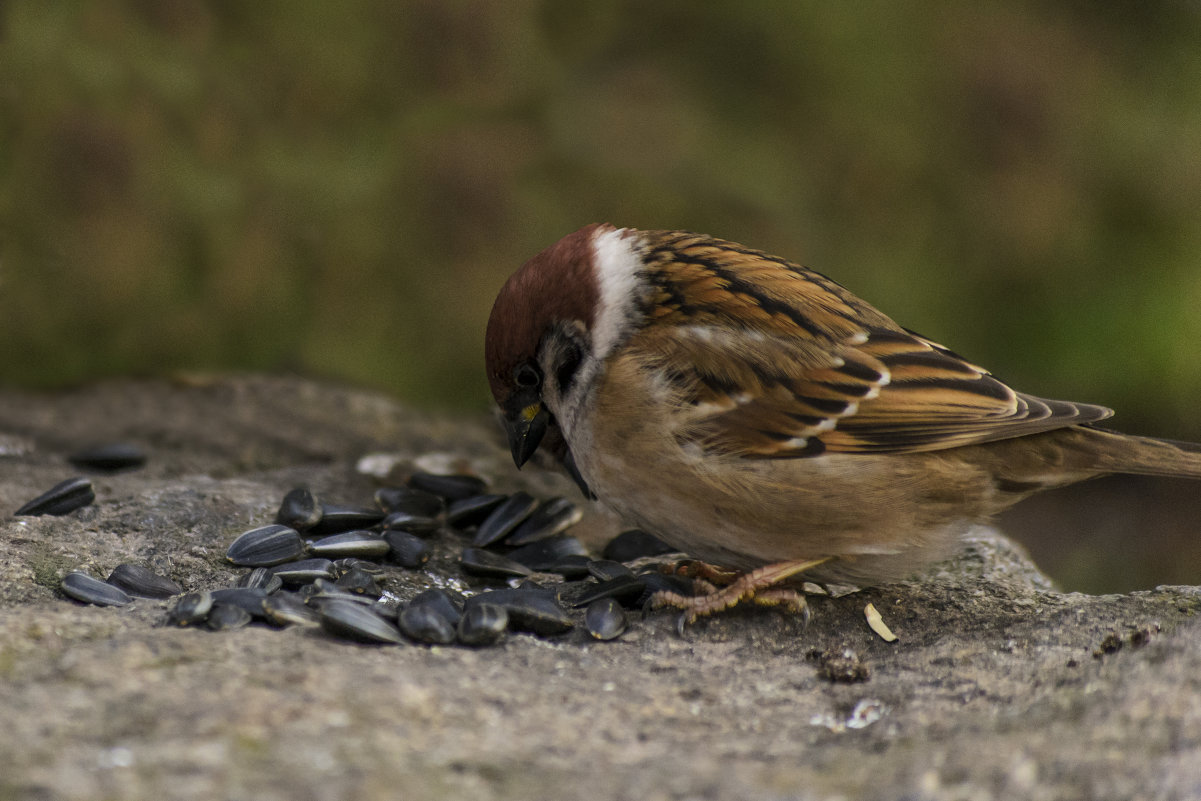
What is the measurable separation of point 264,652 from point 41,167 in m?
3.10

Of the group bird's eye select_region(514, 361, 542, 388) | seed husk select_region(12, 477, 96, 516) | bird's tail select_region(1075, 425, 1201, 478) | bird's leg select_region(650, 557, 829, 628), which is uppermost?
bird's tail select_region(1075, 425, 1201, 478)

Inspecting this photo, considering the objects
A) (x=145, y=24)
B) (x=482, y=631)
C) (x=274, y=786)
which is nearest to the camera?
(x=274, y=786)

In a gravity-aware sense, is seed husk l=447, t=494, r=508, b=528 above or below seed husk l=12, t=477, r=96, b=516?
above

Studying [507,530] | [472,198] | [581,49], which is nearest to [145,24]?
[472,198]

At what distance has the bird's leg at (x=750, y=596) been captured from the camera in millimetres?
3133

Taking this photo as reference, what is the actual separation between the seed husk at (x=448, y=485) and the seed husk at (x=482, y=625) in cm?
133

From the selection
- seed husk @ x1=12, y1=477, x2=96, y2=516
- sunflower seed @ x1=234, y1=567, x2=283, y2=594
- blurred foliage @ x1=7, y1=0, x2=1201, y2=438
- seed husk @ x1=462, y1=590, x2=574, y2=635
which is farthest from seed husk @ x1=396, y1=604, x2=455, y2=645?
blurred foliage @ x1=7, y1=0, x2=1201, y2=438

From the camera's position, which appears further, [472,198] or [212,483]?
[472,198]

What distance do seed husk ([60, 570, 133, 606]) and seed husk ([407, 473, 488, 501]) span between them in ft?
4.54

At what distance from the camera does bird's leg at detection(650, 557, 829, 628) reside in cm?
313

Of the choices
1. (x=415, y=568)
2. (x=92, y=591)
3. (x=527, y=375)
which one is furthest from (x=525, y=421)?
(x=92, y=591)

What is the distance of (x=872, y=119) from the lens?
5.54 meters

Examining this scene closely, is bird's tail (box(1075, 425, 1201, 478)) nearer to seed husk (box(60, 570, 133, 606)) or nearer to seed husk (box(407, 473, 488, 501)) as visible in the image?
seed husk (box(407, 473, 488, 501))

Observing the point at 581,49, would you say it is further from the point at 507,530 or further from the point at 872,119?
the point at 507,530
